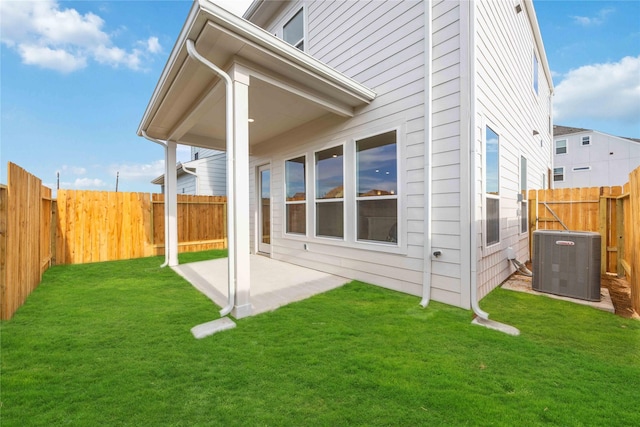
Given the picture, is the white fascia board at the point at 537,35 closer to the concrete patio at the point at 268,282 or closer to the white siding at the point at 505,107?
the white siding at the point at 505,107

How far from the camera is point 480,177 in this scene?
3375 millimetres

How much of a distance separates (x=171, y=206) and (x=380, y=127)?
179 inches

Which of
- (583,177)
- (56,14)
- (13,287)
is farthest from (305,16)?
(583,177)

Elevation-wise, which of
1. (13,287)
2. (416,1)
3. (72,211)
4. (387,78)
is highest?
(416,1)

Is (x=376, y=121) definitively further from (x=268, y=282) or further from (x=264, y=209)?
(x=264, y=209)

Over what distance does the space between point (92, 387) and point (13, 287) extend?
2.33m

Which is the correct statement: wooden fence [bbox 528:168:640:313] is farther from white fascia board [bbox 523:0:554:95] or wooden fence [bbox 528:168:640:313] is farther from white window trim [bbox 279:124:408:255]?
white fascia board [bbox 523:0:554:95]

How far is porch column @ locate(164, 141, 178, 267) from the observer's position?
18.2 feet

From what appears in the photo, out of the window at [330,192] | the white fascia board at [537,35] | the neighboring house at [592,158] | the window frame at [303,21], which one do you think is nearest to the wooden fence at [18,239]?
the window at [330,192]

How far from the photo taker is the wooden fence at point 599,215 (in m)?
4.40

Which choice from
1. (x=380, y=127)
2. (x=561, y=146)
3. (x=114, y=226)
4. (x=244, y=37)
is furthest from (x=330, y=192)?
(x=561, y=146)

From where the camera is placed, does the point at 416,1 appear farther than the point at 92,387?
Yes

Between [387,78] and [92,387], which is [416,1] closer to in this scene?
[387,78]

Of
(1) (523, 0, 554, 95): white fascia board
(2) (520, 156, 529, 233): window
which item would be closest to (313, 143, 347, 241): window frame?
(2) (520, 156, 529, 233): window
